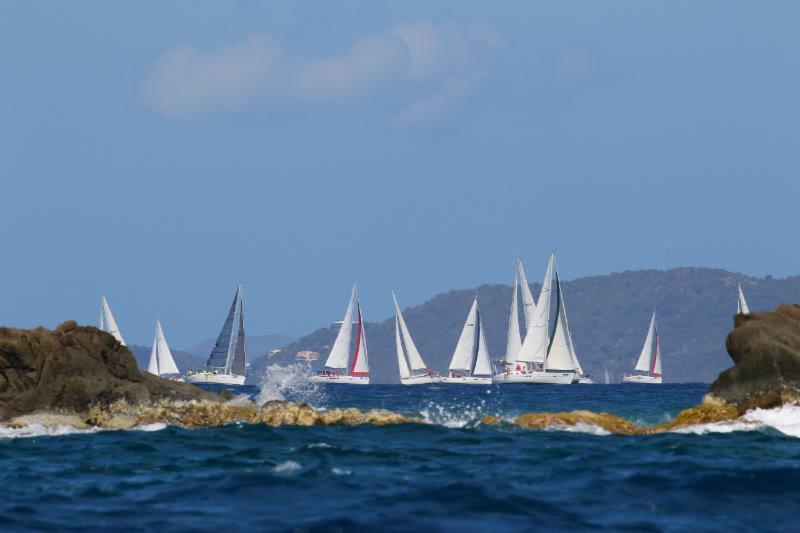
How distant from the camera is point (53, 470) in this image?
80.0 ft

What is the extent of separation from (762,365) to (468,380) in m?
114

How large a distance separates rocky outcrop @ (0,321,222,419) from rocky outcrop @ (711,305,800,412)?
1822 centimetres

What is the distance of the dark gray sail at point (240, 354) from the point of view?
144125mm

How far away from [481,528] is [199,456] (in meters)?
10.8

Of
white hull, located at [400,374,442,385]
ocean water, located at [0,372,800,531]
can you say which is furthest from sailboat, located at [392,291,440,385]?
ocean water, located at [0,372,800,531]

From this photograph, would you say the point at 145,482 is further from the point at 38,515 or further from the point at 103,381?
the point at 103,381

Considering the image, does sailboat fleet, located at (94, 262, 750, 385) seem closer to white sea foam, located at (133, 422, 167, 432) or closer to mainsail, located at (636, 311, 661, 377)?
mainsail, located at (636, 311, 661, 377)

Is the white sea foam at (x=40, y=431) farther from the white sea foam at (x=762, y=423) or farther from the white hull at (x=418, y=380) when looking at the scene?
the white hull at (x=418, y=380)

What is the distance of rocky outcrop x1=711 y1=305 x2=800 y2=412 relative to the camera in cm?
3375

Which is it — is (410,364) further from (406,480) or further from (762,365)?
(406,480)

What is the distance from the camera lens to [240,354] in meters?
148

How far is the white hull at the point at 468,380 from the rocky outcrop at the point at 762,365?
108m

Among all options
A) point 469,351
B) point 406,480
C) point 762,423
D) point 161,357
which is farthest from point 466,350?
point 406,480

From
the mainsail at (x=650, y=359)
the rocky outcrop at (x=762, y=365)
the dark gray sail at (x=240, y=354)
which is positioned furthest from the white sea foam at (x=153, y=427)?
the mainsail at (x=650, y=359)
